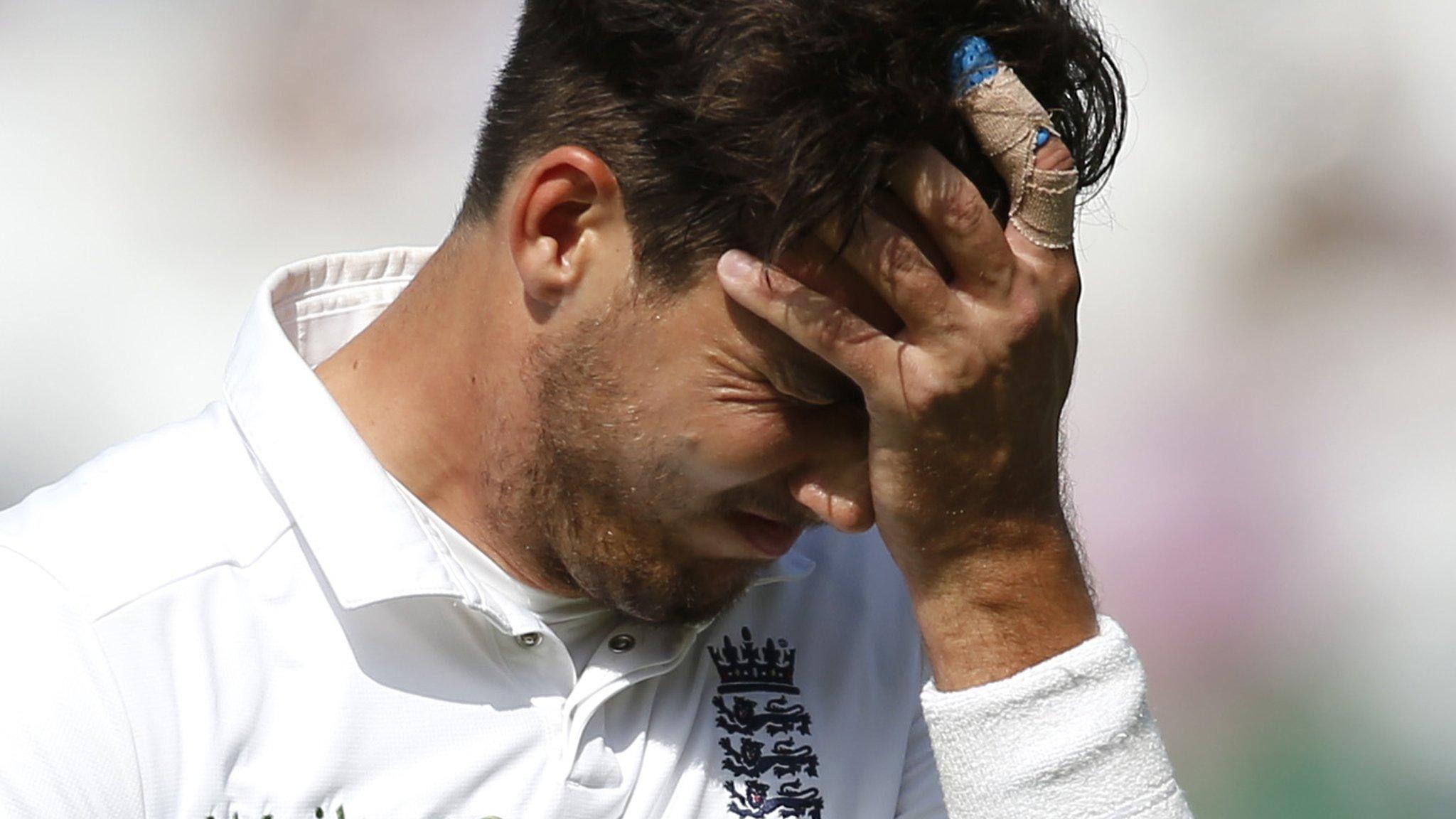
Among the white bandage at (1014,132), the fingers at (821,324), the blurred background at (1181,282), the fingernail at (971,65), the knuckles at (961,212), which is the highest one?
the fingernail at (971,65)

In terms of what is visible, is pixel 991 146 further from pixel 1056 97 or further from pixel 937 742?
pixel 937 742

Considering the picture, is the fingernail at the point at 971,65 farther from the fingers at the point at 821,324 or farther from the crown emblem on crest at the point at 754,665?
the crown emblem on crest at the point at 754,665

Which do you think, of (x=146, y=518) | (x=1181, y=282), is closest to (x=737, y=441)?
(x=146, y=518)

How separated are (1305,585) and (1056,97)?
2.59 m

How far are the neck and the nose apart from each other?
277 millimetres

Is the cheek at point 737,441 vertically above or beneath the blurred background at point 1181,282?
above

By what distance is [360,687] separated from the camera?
1400 mm

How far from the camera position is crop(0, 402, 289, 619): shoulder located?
4.41 feet

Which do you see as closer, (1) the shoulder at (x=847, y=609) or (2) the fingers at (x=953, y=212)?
(2) the fingers at (x=953, y=212)

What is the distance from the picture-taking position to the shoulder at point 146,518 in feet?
4.41

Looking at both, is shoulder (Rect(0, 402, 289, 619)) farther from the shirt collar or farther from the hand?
the hand

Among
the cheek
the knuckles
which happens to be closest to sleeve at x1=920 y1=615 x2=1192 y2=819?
the cheek

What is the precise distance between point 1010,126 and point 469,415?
619 millimetres

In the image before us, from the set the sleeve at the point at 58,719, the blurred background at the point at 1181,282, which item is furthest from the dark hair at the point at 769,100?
the blurred background at the point at 1181,282
